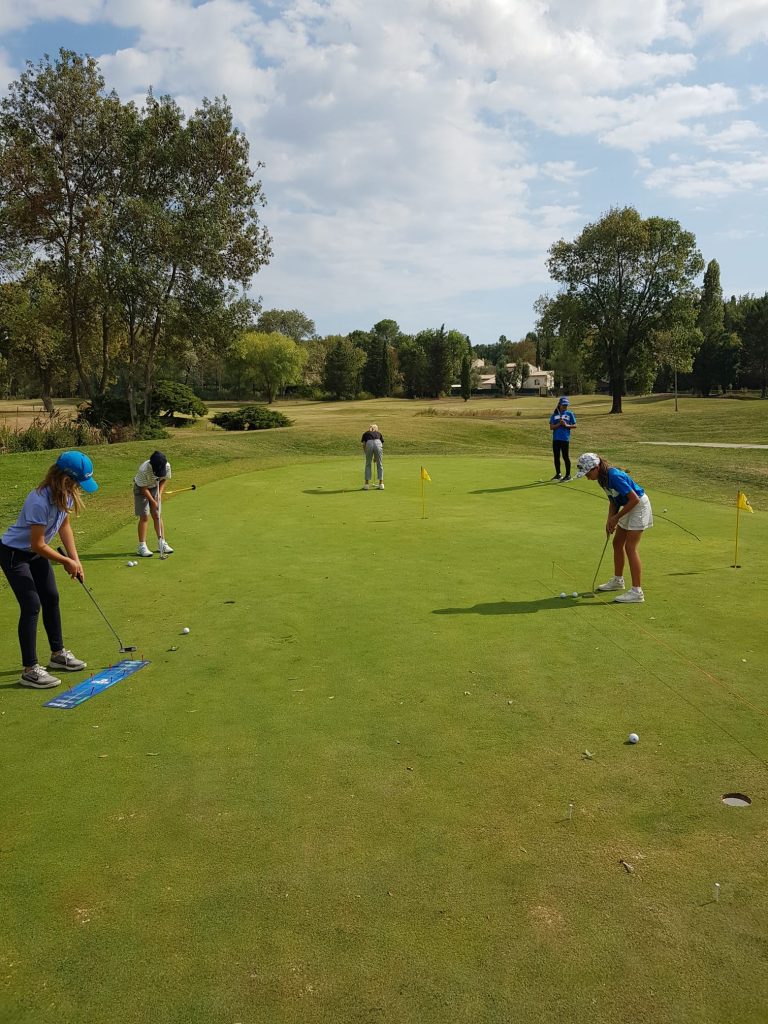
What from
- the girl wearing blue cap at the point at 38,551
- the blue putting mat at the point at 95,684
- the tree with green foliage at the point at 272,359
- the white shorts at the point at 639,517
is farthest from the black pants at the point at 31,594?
the tree with green foliage at the point at 272,359

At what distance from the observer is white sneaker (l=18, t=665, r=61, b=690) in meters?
6.45

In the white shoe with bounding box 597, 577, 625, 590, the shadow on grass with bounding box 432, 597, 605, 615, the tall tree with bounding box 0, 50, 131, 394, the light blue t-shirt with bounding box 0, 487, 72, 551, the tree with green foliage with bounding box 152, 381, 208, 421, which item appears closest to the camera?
the light blue t-shirt with bounding box 0, 487, 72, 551

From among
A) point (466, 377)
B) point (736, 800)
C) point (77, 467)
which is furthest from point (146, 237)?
point (466, 377)

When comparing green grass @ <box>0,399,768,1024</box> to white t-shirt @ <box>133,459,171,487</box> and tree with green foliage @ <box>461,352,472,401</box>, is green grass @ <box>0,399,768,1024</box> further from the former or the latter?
tree with green foliage @ <box>461,352,472,401</box>

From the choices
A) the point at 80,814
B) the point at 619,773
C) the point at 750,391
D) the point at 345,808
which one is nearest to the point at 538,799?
the point at 619,773

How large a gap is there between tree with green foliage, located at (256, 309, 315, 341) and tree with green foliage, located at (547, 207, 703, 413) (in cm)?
9576

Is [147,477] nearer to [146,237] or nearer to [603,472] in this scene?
[603,472]

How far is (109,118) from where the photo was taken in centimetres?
3334

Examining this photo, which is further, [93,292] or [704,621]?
[93,292]

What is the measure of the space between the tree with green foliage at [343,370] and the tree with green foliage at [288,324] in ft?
149

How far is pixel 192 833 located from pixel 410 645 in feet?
11.0

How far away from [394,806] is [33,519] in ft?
13.9

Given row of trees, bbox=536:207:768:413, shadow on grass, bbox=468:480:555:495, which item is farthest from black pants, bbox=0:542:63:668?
row of trees, bbox=536:207:768:413

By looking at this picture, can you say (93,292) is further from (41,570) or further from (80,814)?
(80,814)
